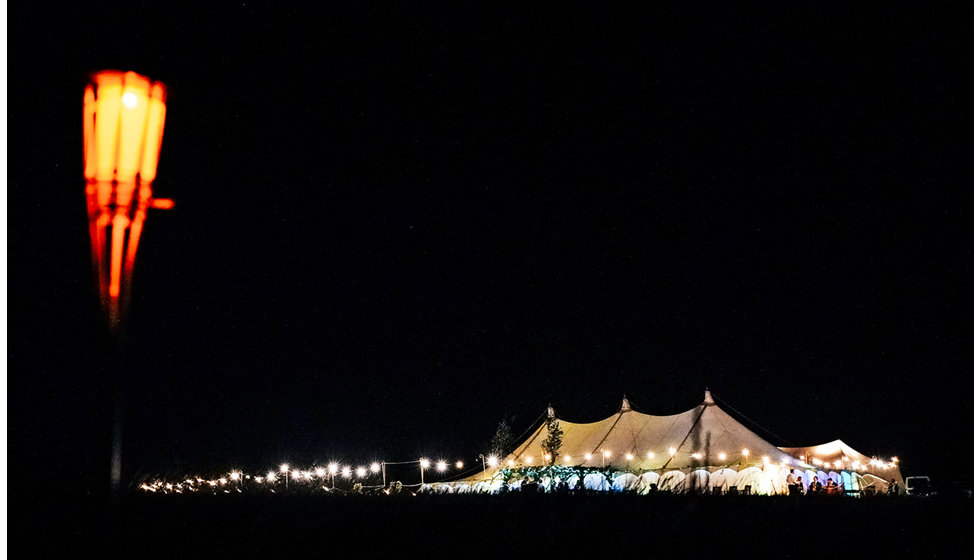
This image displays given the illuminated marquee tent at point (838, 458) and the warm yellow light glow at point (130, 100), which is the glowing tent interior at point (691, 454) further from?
the warm yellow light glow at point (130, 100)

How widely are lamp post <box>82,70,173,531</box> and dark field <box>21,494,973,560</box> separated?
1.05 m

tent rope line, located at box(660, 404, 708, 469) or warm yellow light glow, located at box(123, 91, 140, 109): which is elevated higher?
tent rope line, located at box(660, 404, 708, 469)

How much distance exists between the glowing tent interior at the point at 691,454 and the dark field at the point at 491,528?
13651mm

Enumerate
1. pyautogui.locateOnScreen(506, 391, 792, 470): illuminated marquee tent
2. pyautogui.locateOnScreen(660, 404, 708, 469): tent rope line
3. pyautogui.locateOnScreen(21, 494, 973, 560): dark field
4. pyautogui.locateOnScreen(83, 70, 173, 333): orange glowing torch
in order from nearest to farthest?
pyautogui.locateOnScreen(83, 70, 173, 333): orange glowing torch, pyautogui.locateOnScreen(21, 494, 973, 560): dark field, pyautogui.locateOnScreen(506, 391, 792, 470): illuminated marquee tent, pyautogui.locateOnScreen(660, 404, 708, 469): tent rope line

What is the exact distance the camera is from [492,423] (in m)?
42.4

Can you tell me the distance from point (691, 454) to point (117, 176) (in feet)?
65.1

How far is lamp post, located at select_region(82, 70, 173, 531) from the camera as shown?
2494 millimetres

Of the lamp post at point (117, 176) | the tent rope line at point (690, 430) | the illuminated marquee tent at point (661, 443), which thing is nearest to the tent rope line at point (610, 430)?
the illuminated marquee tent at point (661, 443)

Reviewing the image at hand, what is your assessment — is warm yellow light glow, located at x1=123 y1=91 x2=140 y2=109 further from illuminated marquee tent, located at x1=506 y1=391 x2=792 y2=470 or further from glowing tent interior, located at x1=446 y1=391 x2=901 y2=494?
illuminated marquee tent, located at x1=506 y1=391 x2=792 y2=470

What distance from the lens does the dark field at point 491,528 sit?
3.34 metres

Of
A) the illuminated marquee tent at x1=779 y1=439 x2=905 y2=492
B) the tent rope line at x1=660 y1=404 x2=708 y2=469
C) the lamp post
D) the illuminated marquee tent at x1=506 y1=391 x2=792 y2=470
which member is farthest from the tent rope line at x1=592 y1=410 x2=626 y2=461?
the lamp post

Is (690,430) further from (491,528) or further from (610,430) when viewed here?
(491,528)

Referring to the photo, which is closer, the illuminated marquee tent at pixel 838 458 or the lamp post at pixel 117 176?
the lamp post at pixel 117 176

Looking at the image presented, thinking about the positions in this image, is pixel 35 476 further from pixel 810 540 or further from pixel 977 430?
pixel 977 430
